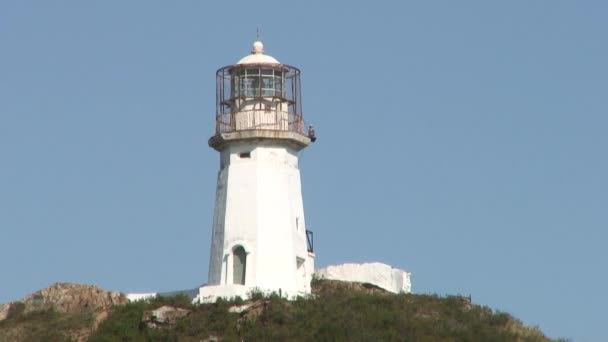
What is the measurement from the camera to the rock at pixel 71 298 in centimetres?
6569

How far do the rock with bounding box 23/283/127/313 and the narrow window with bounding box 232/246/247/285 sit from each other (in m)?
3.59

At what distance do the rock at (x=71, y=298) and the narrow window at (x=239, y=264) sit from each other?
3.59m

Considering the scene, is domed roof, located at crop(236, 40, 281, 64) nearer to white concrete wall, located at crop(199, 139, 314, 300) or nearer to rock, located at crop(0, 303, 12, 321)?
white concrete wall, located at crop(199, 139, 314, 300)

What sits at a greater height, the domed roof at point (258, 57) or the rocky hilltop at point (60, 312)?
the domed roof at point (258, 57)

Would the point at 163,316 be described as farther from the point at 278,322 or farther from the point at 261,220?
the point at 261,220

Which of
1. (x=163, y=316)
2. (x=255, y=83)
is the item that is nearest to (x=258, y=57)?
(x=255, y=83)

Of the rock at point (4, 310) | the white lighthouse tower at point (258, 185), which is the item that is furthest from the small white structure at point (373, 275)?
the rock at point (4, 310)

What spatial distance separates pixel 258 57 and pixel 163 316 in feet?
31.2

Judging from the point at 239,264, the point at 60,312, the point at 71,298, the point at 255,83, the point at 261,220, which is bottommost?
the point at 60,312

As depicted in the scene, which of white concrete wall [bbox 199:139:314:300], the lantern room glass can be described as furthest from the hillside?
the lantern room glass

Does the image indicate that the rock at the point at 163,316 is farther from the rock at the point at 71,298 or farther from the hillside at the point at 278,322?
the rock at the point at 71,298

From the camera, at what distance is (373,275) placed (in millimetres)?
70625

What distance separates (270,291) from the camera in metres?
64.5

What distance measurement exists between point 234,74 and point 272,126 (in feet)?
6.92
